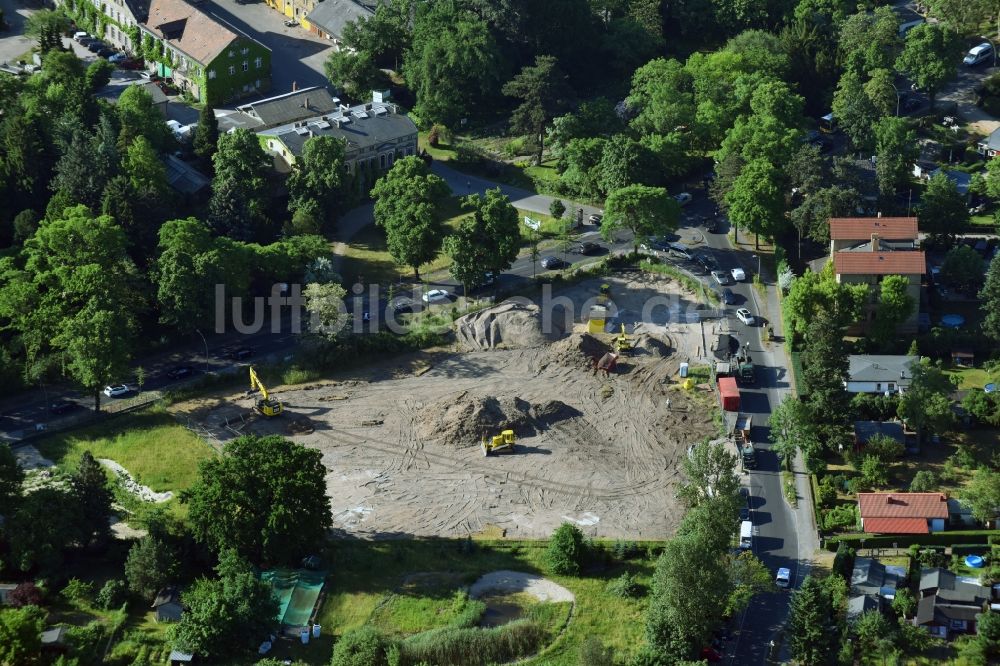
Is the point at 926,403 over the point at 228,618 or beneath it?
over

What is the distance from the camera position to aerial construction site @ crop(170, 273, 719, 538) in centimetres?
7906

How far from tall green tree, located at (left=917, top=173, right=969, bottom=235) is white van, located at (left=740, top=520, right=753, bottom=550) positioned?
33.6 metres

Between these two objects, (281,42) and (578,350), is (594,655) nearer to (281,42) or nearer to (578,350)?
(578,350)

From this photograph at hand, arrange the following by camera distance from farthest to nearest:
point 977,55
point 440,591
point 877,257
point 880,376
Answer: point 977,55 → point 877,257 → point 880,376 → point 440,591

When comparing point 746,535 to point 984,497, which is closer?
point 746,535

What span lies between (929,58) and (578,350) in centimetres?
4258

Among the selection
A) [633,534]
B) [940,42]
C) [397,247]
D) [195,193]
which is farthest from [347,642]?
[940,42]

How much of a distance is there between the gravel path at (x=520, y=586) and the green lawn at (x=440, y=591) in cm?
41

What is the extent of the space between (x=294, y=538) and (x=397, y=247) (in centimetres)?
2969

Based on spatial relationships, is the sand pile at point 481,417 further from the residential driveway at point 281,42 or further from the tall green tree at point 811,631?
the residential driveway at point 281,42

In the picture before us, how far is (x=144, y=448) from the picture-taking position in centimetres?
8394

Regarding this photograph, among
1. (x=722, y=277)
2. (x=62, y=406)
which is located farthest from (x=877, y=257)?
(x=62, y=406)

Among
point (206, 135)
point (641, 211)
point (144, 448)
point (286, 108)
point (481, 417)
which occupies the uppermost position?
point (286, 108)

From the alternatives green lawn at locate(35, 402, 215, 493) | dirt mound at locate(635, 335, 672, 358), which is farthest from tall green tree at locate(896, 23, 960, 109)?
green lawn at locate(35, 402, 215, 493)
